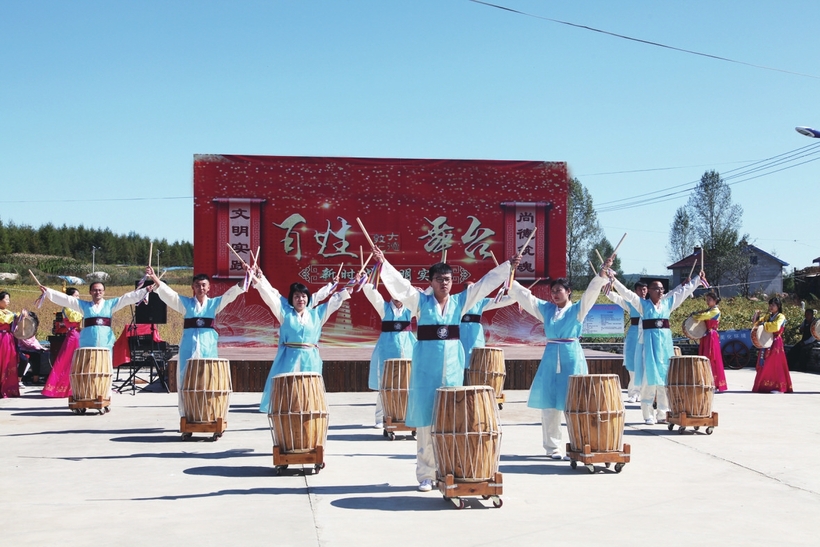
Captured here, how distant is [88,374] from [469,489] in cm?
589

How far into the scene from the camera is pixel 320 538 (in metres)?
4.52

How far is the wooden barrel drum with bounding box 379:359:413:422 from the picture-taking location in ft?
27.5

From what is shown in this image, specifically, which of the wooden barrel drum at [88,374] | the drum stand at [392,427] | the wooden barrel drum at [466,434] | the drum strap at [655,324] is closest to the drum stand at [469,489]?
the wooden barrel drum at [466,434]

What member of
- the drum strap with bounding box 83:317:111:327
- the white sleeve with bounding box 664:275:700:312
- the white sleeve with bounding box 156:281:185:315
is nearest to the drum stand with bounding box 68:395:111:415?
the drum strap with bounding box 83:317:111:327

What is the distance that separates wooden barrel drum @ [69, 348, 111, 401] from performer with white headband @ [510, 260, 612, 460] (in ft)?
16.5

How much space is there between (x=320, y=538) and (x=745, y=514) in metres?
2.46

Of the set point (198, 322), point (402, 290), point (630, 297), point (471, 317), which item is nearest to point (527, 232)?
point (471, 317)

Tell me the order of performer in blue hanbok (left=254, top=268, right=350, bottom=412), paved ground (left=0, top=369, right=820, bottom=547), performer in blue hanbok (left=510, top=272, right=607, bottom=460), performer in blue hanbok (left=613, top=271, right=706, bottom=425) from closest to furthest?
paved ground (left=0, top=369, right=820, bottom=547) < performer in blue hanbok (left=510, top=272, right=607, bottom=460) < performer in blue hanbok (left=254, top=268, right=350, bottom=412) < performer in blue hanbok (left=613, top=271, right=706, bottom=425)

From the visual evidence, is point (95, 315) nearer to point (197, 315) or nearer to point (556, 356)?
point (197, 315)

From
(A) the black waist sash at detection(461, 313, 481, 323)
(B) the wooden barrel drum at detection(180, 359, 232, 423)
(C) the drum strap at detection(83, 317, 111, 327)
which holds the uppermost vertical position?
(A) the black waist sash at detection(461, 313, 481, 323)

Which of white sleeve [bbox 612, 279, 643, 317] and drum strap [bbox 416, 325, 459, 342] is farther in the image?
white sleeve [bbox 612, 279, 643, 317]

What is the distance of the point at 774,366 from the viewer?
12.5 m

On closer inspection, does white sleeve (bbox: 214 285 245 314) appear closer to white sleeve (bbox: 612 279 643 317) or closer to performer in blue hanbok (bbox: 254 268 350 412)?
performer in blue hanbok (bbox: 254 268 350 412)

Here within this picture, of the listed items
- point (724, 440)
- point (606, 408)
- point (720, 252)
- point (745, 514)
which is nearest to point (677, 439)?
point (724, 440)
